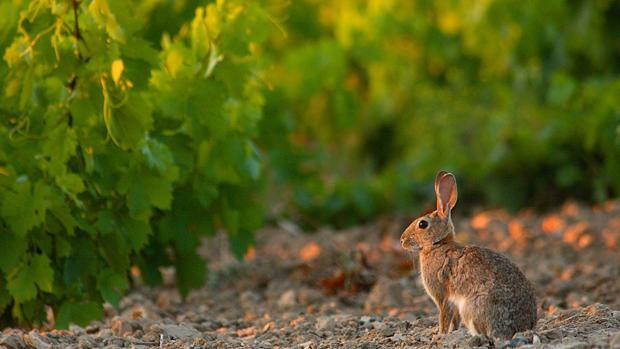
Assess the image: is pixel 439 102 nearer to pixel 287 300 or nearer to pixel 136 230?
pixel 287 300

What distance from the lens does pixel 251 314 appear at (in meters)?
6.41

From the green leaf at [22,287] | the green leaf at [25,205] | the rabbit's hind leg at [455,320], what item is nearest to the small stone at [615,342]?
the rabbit's hind leg at [455,320]

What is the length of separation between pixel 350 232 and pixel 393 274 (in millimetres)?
1959

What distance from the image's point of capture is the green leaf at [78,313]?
18.1ft

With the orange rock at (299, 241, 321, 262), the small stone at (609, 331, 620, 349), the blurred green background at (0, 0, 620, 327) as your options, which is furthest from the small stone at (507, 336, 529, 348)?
the orange rock at (299, 241, 321, 262)

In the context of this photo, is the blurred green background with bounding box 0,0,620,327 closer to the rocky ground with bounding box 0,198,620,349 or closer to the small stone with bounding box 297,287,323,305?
the rocky ground with bounding box 0,198,620,349

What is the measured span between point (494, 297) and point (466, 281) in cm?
19

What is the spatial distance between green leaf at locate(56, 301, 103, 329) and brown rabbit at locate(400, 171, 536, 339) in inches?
59.2

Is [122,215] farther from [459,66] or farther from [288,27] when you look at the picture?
[459,66]

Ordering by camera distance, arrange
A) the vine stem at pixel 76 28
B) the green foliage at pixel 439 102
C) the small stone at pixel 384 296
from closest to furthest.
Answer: the vine stem at pixel 76 28 < the small stone at pixel 384 296 < the green foliage at pixel 439 102

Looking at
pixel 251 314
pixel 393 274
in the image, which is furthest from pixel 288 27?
pixel 251 314

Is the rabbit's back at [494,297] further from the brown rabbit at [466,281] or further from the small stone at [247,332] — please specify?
the small stone at [247,332]

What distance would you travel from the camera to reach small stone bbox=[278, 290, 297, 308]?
21.9 ft

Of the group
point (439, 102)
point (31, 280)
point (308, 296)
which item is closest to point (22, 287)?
point (31, 280)
